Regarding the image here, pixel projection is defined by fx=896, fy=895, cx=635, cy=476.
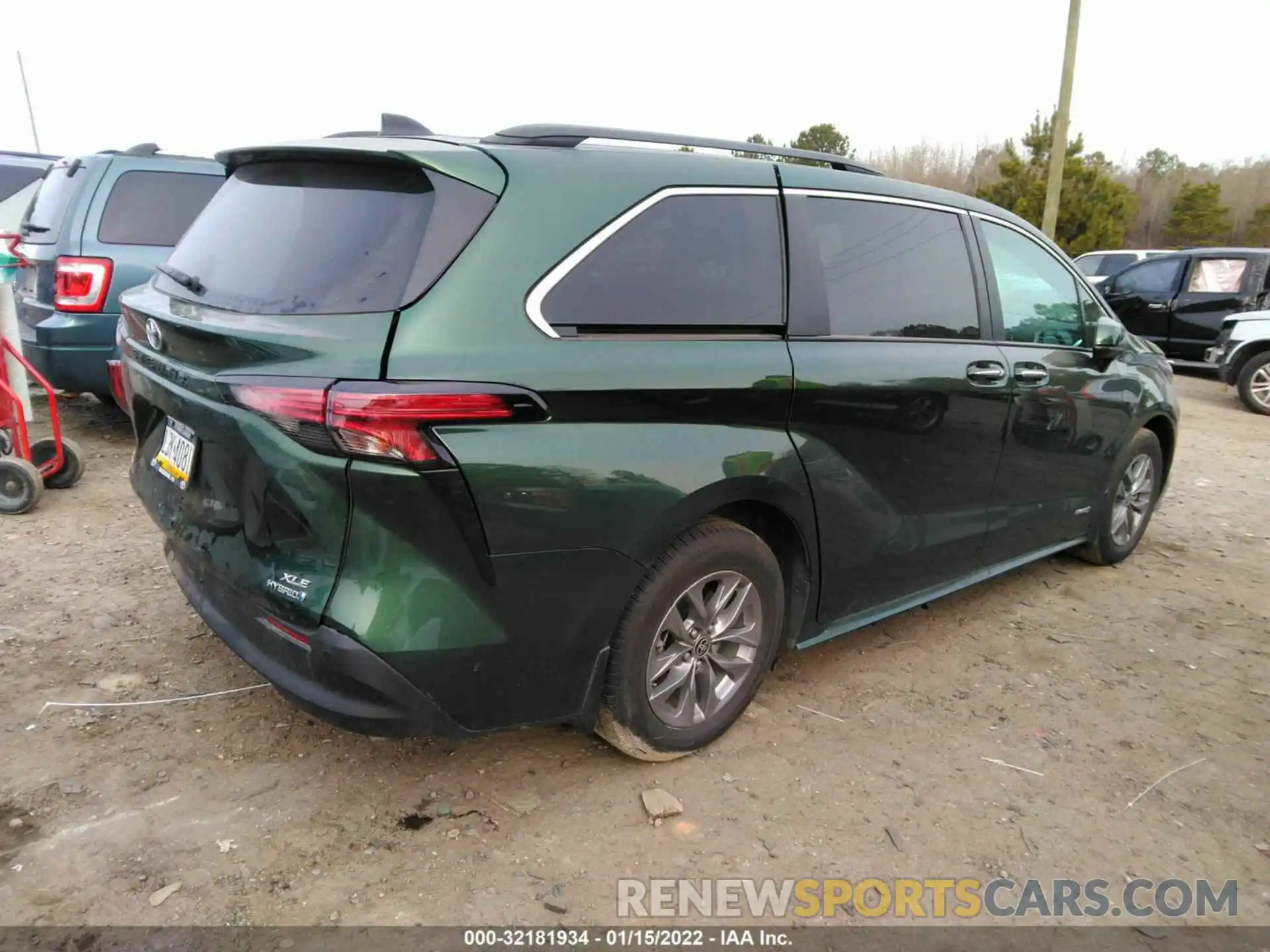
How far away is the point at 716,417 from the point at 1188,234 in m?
38.8

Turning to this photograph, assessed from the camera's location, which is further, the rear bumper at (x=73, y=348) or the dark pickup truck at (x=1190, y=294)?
the dark pickup truck at (x=1190, y=294)

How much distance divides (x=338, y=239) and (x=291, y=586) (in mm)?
900

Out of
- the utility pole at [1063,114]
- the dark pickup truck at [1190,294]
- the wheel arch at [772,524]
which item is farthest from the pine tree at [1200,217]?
the wheel arch at [772,524]

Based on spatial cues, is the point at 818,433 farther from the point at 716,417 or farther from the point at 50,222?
the point at 50,222

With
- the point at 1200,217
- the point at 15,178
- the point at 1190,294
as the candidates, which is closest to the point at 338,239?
the point at 15,178

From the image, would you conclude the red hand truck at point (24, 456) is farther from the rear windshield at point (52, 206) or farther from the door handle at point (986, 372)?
the door handle at point (986, 372)

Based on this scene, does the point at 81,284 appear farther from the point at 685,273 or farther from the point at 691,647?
the point at 691,647

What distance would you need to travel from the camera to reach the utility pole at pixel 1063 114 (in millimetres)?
14938

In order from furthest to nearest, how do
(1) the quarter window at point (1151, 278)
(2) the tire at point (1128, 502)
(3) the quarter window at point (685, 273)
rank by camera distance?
(1) the quarter window at point (1151, 278) → (2) the tire at point (1128, 502) → (3) the quarter window at point (685, 273)

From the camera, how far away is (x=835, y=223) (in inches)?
119

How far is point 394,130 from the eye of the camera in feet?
9.11

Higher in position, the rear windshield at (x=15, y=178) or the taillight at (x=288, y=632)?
the rear windshield at (x=15, y=178)

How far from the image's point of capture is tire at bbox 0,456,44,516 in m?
4.79

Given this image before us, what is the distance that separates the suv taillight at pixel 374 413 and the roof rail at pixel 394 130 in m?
0.94
